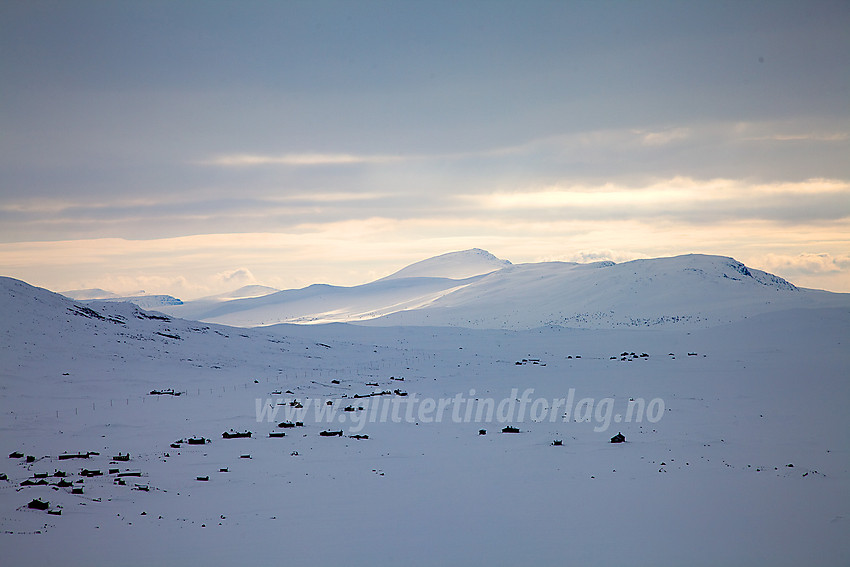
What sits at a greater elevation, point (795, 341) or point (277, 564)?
point (795, 341)

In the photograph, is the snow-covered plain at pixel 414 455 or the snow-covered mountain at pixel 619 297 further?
the snow-covered mountain at pixel 619 297

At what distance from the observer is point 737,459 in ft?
54.3

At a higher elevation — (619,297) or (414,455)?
(619,297)

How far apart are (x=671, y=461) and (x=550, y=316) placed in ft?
207

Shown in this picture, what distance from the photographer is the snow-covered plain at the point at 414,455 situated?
1105 cm

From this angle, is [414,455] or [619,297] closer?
[414,455]

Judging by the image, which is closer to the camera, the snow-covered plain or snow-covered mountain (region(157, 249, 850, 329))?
the snow-covered plain

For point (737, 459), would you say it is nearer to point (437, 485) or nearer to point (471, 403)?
point (437, 485)

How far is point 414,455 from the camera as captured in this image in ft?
59.8

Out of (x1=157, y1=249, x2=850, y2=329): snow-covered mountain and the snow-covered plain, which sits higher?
(x1=157, y1=249, x2=850, y2=329): snow-covered mountain

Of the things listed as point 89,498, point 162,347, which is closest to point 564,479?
point 89,498

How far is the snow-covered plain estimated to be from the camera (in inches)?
435

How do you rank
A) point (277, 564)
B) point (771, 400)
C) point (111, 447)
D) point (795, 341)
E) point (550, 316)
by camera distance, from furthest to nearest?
1. point (550, 316)
2. point (795, 341)
3. point (771, 400)
4. point (111, 447)
5. point (277, 564)

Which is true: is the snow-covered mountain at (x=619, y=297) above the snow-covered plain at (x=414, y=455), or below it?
above
